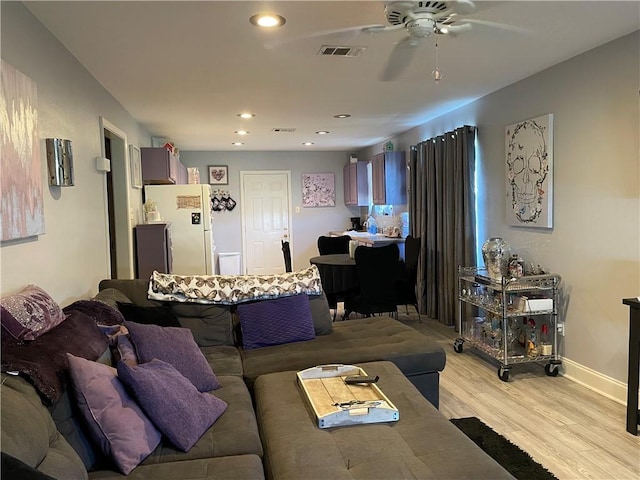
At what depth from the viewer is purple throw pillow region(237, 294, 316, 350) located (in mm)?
3170

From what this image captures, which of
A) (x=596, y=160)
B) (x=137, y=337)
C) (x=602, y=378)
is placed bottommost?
(x=602, y=378)

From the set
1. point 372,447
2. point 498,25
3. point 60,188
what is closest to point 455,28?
point 498,25

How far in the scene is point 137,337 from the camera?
238 centimetres

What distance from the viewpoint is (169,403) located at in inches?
75.9

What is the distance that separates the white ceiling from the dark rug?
7.57 ft

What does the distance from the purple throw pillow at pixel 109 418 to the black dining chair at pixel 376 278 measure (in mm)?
3254

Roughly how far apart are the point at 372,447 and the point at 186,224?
176 inches

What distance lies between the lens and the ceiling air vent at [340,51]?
10.0 ft

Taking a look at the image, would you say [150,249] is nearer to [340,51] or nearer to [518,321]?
[340,51]

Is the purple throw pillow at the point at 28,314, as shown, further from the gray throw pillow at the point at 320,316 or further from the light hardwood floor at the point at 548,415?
the light hardwood floor at the point at 548,415

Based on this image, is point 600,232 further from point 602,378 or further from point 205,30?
point 205,30

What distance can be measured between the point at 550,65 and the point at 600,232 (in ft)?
4.31

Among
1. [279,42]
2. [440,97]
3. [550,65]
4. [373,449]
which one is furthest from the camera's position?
[440,97]

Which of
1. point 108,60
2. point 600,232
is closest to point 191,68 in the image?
point 108,60
